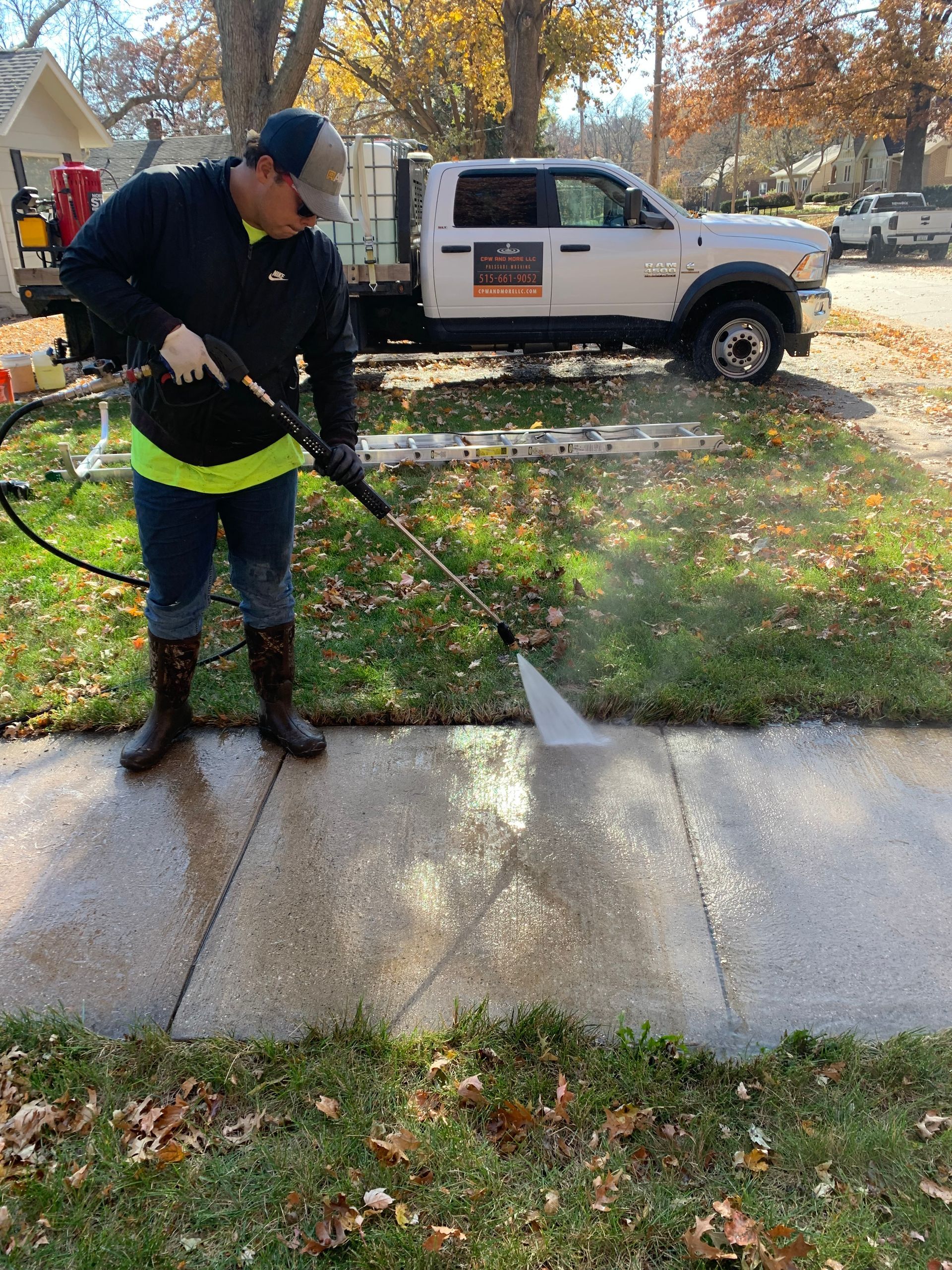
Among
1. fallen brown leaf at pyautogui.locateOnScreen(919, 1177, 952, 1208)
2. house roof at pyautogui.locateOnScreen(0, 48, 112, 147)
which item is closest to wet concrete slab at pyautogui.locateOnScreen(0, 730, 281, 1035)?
fallen brown leaf at pyautogui.locateOnScreen(919, 1177, 952, 1208)

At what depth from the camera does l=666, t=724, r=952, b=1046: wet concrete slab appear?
260 centimetres

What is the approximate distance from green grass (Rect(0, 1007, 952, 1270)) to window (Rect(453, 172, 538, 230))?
898 cm

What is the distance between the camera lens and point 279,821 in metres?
3.40

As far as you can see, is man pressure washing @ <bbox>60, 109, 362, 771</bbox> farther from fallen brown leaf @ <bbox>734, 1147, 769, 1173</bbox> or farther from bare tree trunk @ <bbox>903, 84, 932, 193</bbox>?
bare tree trunk @ <bbox>903, 84, 932, 193</bbox>

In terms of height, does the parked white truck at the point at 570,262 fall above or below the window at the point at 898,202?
below

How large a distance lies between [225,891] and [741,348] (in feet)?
28.6

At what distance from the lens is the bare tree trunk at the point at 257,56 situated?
1196cm

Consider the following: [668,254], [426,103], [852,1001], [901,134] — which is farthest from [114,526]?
[901,134]

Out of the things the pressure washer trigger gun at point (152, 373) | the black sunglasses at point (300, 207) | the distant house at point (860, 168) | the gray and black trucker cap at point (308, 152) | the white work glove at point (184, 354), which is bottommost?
the pressure washer trigger gun at point (152, 373)

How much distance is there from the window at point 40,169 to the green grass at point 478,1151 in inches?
944

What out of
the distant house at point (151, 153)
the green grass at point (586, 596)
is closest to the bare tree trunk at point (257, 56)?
the green grass at point (586, 596)

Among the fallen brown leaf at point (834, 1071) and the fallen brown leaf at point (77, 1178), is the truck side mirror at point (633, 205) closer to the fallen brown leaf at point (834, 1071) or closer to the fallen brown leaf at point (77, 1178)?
the fallen brown leaf at point (834, 1071)

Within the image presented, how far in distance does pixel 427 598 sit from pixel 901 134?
149ft

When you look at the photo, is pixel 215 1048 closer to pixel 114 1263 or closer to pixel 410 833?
pixel 114 1263
